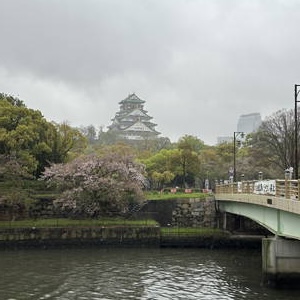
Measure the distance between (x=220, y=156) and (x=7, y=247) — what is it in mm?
43960

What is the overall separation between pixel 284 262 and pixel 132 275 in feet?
26.8

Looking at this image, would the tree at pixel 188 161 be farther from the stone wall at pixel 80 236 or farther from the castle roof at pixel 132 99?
the castle roof at pixel 132 99

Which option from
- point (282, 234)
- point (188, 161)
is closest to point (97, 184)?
point (282, 234)

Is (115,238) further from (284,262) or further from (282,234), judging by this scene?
(284,262)

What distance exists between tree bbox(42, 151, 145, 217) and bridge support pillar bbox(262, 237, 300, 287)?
20.0 m

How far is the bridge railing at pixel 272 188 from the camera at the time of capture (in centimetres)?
2075

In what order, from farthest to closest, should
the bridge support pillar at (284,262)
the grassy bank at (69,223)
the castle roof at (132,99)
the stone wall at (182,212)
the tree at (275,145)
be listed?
1. the castle roof at (132,99)
2. the tree at (275,145)
3. the stone wall at (182,212)
4. the grassy bank at (69,223)
5. the bridge support pillar at (284,262)

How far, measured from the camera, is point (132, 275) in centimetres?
2583

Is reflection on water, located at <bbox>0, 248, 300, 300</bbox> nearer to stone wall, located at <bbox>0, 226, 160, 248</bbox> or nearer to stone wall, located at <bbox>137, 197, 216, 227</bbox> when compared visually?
stone wall, located at <bbox>0, 226, 160, 248</bbox>

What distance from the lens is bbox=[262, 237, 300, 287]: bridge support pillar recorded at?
22.2m

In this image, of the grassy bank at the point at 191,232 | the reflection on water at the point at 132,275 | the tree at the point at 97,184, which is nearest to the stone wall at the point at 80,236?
the grassy bank at the point at 191,232

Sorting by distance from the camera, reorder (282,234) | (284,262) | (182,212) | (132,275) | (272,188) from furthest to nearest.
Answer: (182,212)
(132,275)
(272,188)
(282,234)
(284,262)

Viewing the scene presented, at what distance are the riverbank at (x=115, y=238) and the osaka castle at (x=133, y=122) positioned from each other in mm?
73614

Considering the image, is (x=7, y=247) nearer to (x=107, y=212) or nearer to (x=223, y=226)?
(x=107, y=212)
